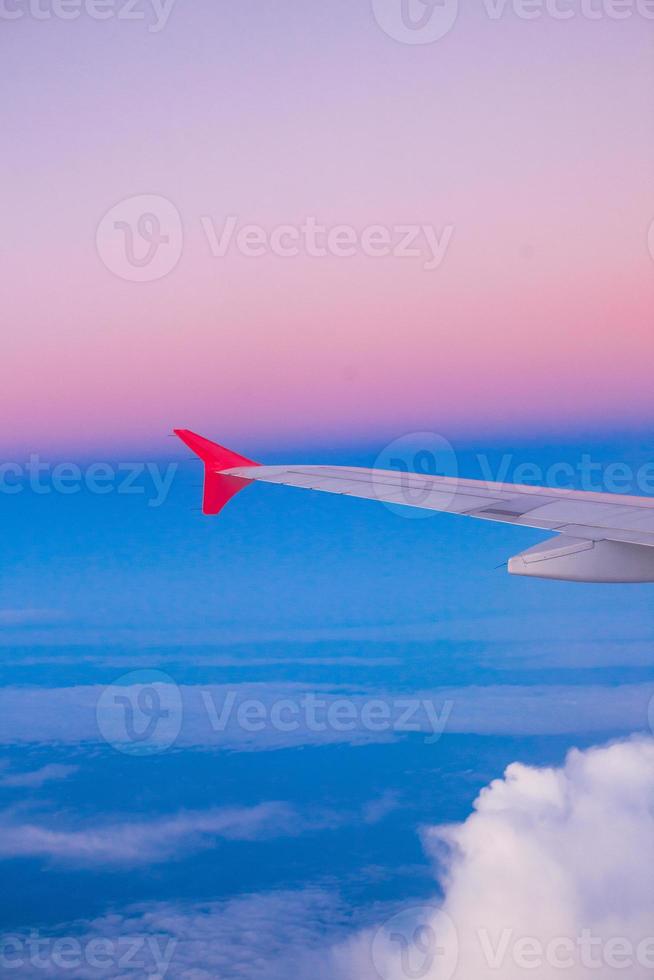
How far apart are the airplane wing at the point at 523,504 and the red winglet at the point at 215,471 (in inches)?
0.6

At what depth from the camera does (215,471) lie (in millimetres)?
13836

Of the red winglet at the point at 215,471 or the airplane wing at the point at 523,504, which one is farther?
the red winglet at the point at 215,471

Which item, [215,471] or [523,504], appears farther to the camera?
[215,471]

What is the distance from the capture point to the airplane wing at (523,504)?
28.8 feet

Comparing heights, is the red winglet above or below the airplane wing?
above

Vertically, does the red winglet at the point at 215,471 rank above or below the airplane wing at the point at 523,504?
above

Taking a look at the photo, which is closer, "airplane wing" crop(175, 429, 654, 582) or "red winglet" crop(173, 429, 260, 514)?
"airplane wing" crop(175, 429, 654, 582)

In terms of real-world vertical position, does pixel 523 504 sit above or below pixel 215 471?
below

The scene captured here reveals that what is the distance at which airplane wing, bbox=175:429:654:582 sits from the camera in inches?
346

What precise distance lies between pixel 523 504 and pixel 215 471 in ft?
17.5

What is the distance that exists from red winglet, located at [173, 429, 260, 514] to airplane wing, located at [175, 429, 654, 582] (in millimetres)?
16

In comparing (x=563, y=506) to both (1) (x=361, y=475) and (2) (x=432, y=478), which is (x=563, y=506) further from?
(1) (x=361, y=475)

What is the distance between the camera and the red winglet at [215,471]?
1373cm

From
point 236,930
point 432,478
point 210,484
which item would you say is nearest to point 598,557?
point 432,478
